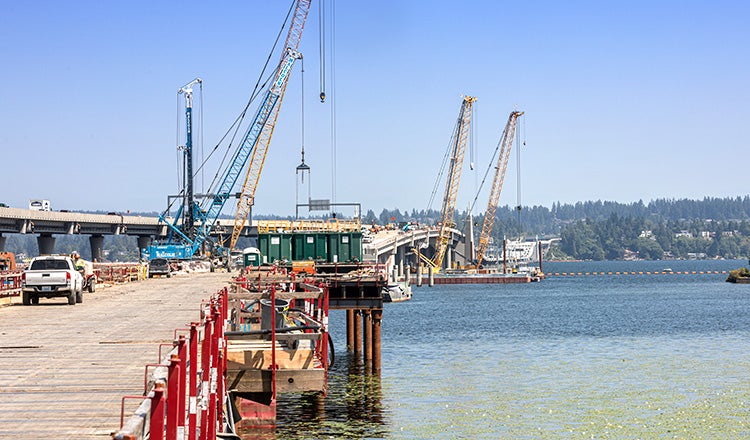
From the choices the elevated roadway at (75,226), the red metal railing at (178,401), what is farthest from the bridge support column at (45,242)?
the red metal railing at (178,401)

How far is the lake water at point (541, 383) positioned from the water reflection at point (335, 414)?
5 cm

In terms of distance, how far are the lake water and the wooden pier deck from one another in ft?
22.1

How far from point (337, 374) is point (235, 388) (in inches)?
995

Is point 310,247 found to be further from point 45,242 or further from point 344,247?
point 45,242

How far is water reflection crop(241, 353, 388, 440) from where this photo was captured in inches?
1428

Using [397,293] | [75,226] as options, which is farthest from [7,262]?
[397,293]

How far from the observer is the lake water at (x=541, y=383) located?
3791 cm

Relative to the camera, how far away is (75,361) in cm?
2428

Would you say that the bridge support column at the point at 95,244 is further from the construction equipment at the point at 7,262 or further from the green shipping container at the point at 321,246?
the green shipping container at the point at 321,246

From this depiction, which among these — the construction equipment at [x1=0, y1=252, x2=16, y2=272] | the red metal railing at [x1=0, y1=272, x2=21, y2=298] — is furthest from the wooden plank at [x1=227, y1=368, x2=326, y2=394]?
the construction equipment at [x1=0, y1=252, x2=16, y2=272]

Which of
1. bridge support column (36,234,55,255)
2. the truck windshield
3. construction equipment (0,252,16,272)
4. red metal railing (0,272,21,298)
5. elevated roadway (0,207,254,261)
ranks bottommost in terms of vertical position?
red metal railing (0,272,21,298)

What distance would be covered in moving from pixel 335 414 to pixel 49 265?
15.4m

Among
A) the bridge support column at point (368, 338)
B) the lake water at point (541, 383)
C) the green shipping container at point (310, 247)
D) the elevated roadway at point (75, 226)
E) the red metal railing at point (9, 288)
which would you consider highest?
the elevated roadway at point (75, 226)

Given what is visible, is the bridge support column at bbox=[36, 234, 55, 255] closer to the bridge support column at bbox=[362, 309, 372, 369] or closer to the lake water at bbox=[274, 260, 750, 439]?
the lake water at bbox=[274, 260, 750, 439]
